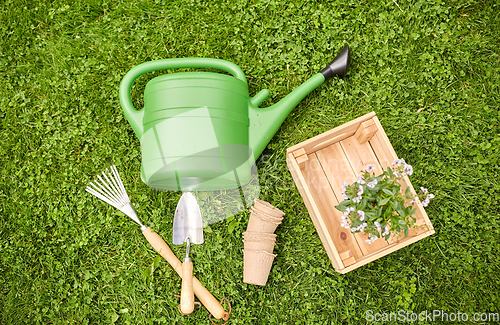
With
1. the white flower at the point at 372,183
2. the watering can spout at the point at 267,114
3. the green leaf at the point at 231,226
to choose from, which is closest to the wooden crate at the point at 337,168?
the watering can spout at the point at 267,114

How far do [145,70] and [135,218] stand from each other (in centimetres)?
78

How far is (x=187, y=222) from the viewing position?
168 cm


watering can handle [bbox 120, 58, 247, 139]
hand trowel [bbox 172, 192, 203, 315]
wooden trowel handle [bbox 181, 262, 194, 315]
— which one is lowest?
wooden trowel handle [bbox 181, 262, 194, 315]

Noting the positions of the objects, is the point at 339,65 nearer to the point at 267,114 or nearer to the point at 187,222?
the point at 267,114

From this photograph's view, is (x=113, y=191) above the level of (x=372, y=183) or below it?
above

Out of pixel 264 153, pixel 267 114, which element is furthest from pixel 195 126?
pixel 264 153

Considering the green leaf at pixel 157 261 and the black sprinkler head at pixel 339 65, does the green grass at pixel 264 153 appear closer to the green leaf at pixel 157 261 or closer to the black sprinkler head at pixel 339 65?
the green leaf at pixel 157 261

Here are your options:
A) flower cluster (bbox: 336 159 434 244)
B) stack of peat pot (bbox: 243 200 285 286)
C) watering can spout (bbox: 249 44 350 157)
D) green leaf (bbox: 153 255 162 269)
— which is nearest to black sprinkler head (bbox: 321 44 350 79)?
watering can spout (bbox: 249 44 350 157)

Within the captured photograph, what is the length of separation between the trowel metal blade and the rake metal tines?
21cm

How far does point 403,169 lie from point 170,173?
97 centimetres

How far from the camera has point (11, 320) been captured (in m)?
1.73

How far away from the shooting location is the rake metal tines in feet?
5.66

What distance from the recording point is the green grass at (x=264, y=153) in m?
1.70

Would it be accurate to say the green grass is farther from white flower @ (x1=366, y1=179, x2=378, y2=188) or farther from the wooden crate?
white flower @ (x1=366, y1=179, x2=378, y2=188)
